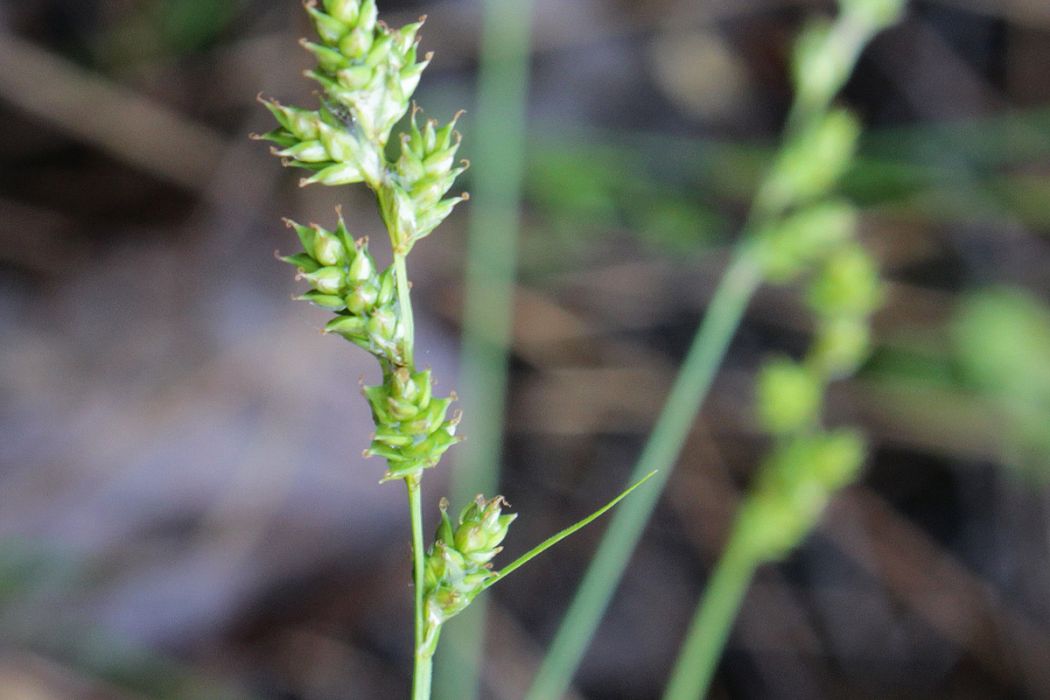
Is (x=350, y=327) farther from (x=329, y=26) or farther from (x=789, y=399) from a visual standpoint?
(x=789, y=399)

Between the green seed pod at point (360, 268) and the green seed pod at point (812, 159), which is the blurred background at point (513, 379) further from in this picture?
the green seed pod at point (360, 268)

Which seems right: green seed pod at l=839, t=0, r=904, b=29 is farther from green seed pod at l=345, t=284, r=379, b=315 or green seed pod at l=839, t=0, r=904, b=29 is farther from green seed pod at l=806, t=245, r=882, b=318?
green seed pod at l=345, t=284, r=379, b=315

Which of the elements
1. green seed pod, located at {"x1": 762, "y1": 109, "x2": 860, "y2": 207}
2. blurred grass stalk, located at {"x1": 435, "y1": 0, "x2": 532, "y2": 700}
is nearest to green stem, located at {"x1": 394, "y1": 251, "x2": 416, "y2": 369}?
green seed pod, located at {"x1": 762, "y1": 109, "x2": 860, "y2": 207}

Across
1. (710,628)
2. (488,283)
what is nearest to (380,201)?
(488,283)

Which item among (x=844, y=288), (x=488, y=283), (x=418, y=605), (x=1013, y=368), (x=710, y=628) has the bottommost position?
(x=710, y=628)

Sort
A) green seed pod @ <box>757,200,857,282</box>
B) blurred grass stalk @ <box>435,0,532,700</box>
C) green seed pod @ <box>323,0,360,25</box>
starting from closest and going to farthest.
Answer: green seed pod @ <box>323,0,360,25</box>, green seed pod @ <box>757,200,857,282</box>, blurred grass stalk @ <box>435,0,532,700</box>
